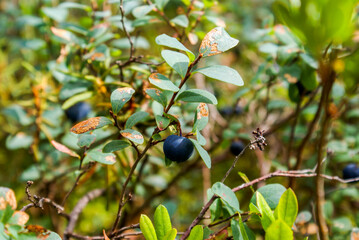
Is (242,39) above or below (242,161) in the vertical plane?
above

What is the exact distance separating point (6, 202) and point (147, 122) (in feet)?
1.38

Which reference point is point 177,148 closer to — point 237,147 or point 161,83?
point 161,83

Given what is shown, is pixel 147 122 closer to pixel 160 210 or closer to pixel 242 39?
pixel 160 210

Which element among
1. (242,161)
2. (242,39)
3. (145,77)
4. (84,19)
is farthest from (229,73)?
(242,39)

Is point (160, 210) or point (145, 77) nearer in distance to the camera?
point (160, 210)

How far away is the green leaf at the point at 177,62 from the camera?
2.04 feet

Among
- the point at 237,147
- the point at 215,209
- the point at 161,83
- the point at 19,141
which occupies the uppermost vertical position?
the point at 161,83

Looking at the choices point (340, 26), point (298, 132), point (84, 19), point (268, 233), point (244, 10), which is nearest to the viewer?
point (340, 26)

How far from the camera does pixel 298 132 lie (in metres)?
1.28

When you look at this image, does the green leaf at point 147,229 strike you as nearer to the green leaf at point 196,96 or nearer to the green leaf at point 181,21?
the green leaf at point 196,96

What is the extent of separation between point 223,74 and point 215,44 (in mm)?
59

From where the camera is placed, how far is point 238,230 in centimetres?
61

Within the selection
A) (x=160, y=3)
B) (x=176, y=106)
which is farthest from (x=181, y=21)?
(x=176, y=106)

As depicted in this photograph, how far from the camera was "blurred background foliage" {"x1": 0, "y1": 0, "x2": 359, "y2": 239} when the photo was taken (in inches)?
33.7
